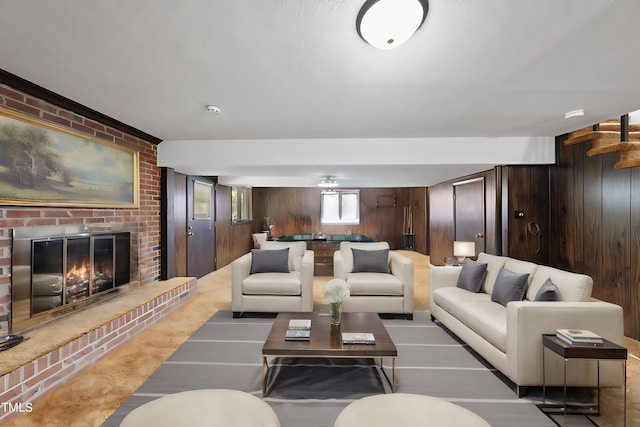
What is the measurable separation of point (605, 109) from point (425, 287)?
10.6 ft

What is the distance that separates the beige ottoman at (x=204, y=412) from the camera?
1255 millimetres

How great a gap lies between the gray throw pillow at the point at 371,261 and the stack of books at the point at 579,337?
85.9 inches

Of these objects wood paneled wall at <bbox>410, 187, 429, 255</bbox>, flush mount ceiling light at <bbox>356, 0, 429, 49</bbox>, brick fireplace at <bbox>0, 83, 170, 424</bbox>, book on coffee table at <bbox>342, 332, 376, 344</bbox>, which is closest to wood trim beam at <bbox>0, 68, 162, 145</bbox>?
brick fireplace at <bbox>0, 83, 170, 424</bbox>

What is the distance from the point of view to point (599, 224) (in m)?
3.41

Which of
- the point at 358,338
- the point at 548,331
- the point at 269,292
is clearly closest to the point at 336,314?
the point at 358,338

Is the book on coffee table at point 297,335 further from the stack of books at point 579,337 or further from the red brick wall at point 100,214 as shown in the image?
the red brick wall at point 100,214

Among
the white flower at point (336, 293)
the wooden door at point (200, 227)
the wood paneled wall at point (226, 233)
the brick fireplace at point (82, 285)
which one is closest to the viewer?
the brick fireplace at point (82, 285)

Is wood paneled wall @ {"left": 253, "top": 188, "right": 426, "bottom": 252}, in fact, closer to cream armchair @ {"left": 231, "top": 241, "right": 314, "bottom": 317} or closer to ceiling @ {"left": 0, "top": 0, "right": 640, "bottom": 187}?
ceiling @ {"left": 0, "top": 0, "right": 640, "bottom": 187}

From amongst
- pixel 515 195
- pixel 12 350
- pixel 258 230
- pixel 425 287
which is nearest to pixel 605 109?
pixel 515 195

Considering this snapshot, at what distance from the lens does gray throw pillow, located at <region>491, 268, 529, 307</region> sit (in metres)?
2.69

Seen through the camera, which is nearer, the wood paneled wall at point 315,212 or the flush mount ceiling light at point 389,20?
the flush mount ceiling light at point 389,20

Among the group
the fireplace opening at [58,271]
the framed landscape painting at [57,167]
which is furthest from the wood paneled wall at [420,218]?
the fireplace opening at [58,271]

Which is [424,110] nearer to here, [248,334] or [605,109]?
[605,109]

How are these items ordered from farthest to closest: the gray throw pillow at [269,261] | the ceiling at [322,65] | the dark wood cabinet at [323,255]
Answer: the dark wood cabinet at [323,255] < the gray throw pillow at [269,261] < the ceiling at [322,65]
